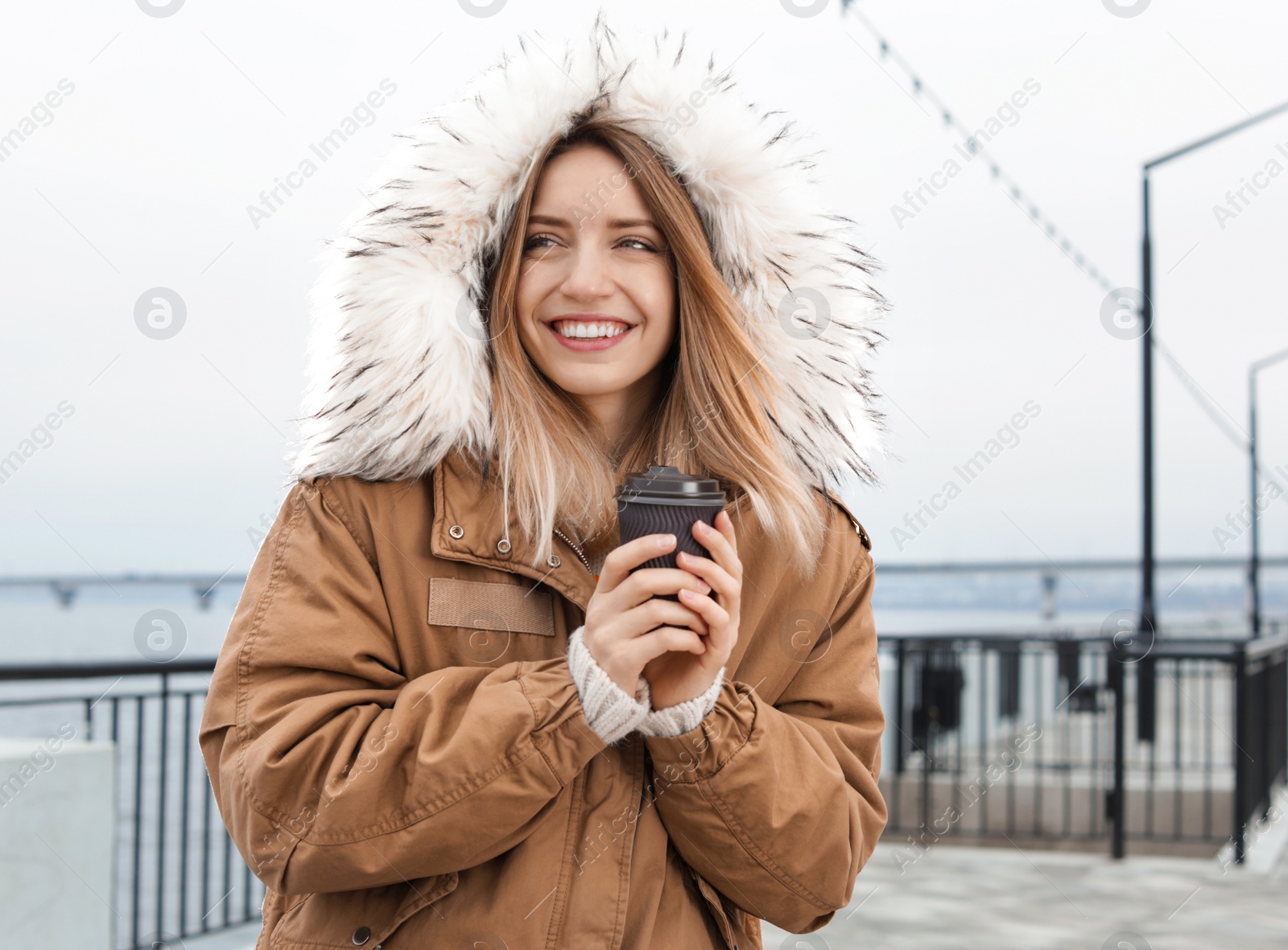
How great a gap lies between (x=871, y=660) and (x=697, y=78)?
1.11m

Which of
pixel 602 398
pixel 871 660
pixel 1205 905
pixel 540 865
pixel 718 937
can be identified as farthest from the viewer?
pixel 1205 905

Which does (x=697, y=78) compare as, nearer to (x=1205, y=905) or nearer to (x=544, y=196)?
(x=544, y=196)

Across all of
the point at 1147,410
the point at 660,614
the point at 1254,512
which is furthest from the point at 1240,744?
the point at 1254,512

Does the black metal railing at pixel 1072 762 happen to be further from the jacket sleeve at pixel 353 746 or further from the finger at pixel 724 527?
the jacket sleeve at pixel 353 746

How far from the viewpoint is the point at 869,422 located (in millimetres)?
2094

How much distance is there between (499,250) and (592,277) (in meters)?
0.21

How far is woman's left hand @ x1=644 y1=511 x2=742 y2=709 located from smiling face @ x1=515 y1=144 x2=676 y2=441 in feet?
1.63


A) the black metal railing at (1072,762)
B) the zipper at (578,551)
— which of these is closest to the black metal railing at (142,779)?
the zipper at (578,551)

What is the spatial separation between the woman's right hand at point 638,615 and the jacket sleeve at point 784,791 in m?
0.16

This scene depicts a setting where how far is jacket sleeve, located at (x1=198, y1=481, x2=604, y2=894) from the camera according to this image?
1478mm

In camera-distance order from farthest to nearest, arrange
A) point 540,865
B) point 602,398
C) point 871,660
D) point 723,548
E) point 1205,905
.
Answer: point 1205,905, point 602,398, point 871,660, point 540,865, point 723,548

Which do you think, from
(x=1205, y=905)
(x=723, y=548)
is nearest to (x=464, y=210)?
(x=723, y=548)

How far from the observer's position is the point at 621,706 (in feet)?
4.90

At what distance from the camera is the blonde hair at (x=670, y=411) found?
1.81 m
